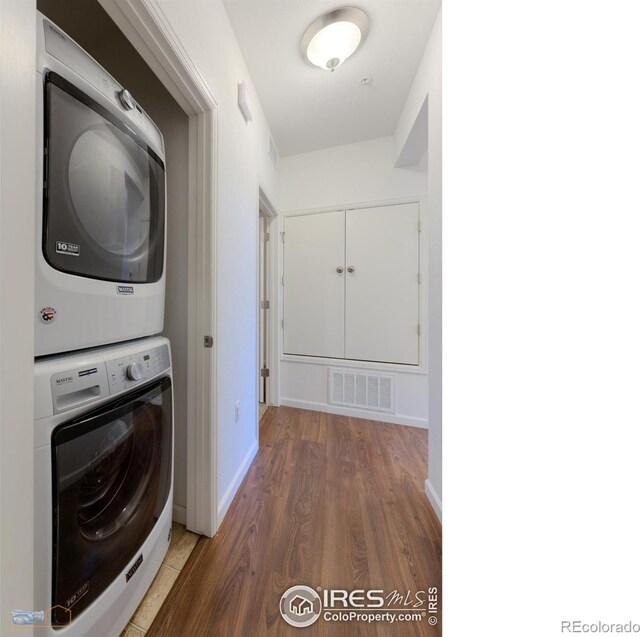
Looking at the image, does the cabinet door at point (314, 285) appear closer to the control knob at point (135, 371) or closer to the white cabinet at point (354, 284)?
the white cabinet at point (354, 284)

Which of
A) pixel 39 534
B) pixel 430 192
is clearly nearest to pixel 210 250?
pixel 39 534

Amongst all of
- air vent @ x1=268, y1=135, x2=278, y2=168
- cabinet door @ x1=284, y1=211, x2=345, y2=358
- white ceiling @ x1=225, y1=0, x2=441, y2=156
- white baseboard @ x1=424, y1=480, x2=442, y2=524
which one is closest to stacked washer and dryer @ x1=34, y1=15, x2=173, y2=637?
white ceiling @ x1=225, y1=0, x2=441, y2=156

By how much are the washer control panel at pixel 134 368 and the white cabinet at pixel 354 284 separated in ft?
5.47

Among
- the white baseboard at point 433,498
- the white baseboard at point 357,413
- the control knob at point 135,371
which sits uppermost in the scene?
the control knob at point 135,371

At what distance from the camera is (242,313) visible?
148 cm

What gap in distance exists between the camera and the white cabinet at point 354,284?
7.25ft

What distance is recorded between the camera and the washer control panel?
0.67 metres

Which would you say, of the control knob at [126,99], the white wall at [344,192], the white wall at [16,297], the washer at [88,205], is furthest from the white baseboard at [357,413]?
the control knob at [126,99]

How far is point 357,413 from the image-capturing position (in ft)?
7.63

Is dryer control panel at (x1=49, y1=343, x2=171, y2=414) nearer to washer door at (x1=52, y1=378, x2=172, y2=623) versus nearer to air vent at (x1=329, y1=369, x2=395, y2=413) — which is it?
washer door at (x1=52, y1=378, x2=172, y2=623)

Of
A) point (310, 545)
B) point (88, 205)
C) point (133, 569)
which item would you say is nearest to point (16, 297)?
point (88, 205)

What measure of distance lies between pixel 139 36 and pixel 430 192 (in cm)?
133

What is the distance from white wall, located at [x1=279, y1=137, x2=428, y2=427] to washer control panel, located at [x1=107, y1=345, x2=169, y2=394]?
170cm
